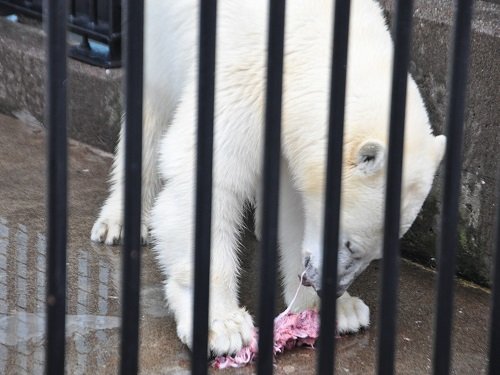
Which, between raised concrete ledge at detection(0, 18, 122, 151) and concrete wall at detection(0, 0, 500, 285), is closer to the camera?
concrete wall at detection(0, 0, 500, 285)

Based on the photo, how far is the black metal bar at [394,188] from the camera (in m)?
1.43

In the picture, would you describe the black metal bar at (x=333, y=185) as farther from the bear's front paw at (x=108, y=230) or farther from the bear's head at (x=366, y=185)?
the bear's front paw at (x=108, y=230)

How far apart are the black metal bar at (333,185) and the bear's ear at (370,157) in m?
1.41

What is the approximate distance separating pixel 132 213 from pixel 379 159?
1.59 meters

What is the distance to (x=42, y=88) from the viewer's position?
5020 mm

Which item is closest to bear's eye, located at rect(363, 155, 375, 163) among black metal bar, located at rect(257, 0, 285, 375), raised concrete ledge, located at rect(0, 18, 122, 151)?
black metal bar, located at rect(257, 0, 285, 375)

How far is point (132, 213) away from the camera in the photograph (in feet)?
4.66

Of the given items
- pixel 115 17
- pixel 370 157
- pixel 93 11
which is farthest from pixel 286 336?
pixel 93 11

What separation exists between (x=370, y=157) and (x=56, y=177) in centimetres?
169

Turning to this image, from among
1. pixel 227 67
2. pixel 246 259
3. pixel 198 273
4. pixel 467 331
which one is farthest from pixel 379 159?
pixel 198 273

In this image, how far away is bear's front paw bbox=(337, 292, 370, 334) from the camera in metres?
3.34

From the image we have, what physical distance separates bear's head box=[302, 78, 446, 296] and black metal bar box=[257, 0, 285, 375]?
1.45 m

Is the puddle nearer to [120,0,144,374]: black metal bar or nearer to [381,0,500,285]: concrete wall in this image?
[381,0,500,285]: concrete wall

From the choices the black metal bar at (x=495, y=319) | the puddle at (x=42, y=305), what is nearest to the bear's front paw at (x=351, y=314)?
the puddle at (x=42, y=305)
